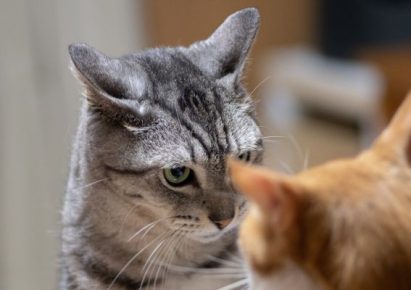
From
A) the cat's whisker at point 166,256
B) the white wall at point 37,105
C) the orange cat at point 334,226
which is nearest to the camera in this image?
the orange cat at point 334,226

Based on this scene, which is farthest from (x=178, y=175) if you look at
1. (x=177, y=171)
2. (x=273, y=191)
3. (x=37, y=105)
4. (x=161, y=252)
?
(x=37, y=105)

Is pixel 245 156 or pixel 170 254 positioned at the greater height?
pixel 245 156

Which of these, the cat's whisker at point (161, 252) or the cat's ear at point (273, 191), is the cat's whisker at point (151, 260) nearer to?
the cat's whisker at point (161, 252)

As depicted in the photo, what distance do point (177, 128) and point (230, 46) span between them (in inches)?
4.9

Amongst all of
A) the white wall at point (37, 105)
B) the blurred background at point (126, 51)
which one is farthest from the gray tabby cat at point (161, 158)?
the white wall at point (37, 105)

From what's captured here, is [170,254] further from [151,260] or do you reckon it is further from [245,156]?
[245,156]

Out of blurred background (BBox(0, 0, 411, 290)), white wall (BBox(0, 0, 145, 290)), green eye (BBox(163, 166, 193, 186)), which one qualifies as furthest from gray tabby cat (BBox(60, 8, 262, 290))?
white wall (BBox(0, 0, 145, 290))

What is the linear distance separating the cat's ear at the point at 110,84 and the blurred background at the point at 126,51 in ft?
2.47

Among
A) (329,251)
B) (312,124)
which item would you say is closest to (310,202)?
(329,251)

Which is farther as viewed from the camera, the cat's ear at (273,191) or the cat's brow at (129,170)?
the cat's brow at (129,170)

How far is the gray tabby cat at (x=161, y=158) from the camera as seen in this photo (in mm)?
812

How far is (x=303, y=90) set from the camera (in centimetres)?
244

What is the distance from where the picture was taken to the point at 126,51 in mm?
1946

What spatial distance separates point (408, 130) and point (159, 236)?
0.34 m
